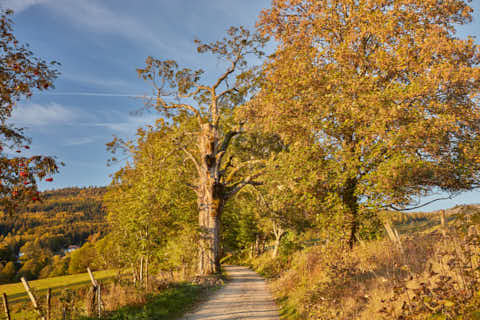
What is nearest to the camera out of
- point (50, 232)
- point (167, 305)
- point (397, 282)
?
point (397, 282)

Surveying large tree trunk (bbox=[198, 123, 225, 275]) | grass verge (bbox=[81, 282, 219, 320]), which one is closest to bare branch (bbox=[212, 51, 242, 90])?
large tree trunk (bbox=[198, 123, 225, 275])

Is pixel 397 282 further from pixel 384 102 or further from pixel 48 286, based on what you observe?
pixel 48 286

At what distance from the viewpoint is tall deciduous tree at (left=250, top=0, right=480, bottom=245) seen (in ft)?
26.8

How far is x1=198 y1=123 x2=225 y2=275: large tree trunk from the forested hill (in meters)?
62.9

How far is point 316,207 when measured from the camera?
9.56 m

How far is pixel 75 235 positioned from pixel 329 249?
16444 cm

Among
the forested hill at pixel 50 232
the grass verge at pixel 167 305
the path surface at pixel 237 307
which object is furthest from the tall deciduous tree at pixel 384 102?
the forested hill at pixel 50 232

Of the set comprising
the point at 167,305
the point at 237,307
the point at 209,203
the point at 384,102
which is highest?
the point at 384,102

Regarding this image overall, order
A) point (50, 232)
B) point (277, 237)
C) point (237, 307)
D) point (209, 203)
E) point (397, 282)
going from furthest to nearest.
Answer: point (50, 232)
point (277, 237)
point (209, 203)
point (237, 307)
point (397, 282)

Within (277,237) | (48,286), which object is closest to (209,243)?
(277,237)

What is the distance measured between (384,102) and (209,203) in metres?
13.4

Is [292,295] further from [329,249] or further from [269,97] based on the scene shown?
[269,97]

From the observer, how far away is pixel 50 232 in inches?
5394

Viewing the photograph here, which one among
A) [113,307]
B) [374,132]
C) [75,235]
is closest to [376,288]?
[374,132]
